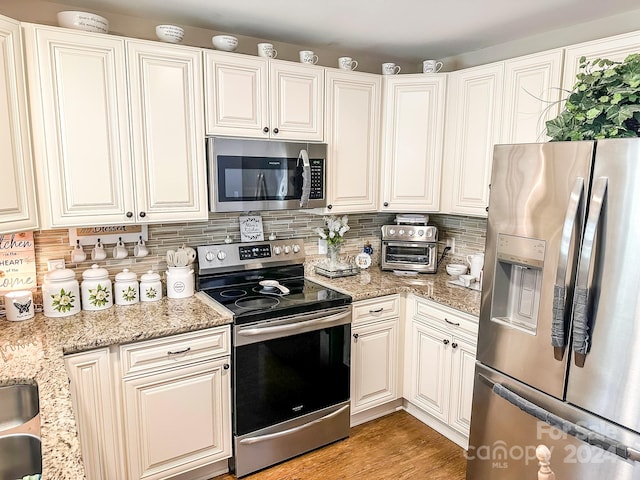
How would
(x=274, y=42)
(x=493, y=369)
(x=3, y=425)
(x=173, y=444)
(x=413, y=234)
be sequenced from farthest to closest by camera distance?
(x=413, y=234) → (x=274, y=42) → (x=173, y=444) → (x=493, y=369) → (x=3, y=425)

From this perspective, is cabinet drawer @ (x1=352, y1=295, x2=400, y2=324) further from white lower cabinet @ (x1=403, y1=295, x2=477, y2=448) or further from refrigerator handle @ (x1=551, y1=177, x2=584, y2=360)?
refrigerator handle @ (x1=551, y1=177, x2=584, y2=360)

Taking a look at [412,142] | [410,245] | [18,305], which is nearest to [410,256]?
[410,245]

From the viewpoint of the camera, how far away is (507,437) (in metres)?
1.97

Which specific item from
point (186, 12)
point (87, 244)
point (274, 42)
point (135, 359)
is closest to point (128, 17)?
point (186, 12)

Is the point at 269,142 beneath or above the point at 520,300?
above

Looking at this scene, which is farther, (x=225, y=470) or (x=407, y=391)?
(x=407, y=391)

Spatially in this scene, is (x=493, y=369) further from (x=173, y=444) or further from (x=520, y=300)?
(x=173, y=444)

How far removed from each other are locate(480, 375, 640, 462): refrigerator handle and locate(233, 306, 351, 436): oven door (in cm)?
91

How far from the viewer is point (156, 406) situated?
209cm

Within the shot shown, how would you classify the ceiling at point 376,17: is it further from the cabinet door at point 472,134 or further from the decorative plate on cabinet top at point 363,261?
the decorative plate on cabinet top at point 363,261

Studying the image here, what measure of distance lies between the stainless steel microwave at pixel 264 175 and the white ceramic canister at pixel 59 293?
81 centimetres

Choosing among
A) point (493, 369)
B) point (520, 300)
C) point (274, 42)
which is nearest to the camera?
point (520, 300)

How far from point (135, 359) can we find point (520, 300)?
1.78 m

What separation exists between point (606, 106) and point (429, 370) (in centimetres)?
177
